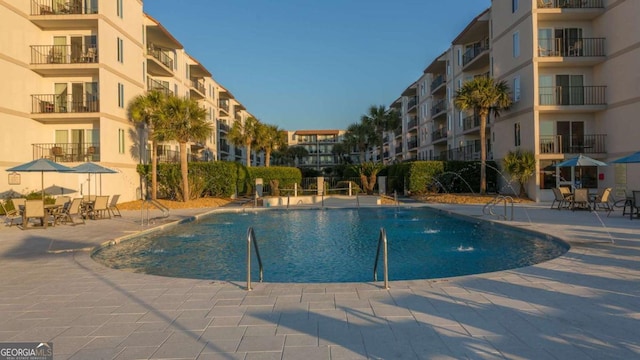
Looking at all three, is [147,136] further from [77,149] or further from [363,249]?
[363,249]

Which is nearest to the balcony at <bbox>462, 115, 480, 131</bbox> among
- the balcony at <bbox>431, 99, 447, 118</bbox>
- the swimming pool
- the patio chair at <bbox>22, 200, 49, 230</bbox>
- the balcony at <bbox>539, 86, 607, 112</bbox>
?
the balcony at <bbox>431, 99, 447, 118</bbox>

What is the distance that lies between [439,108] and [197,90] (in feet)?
85.2

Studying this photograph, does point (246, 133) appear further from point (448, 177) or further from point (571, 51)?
point (571, 51)

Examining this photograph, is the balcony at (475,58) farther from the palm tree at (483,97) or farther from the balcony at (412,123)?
the balcony at (412,123)

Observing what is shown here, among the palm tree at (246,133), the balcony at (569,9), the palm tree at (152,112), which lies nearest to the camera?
the balcony at (569,9)

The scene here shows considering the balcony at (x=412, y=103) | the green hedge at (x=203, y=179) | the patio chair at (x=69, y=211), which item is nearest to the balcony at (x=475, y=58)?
the balcony at (x=412, y=103)

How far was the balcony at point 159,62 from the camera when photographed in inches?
1251

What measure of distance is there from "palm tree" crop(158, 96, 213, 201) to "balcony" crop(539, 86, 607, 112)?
68.1 ft

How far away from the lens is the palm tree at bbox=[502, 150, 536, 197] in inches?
911

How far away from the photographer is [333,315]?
16.2 feet

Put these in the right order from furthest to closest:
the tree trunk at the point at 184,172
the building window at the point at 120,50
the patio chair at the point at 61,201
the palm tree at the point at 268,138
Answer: the palm tree at the point at 268,138 → the building window at the point at 120,50 → the tree trunk at the point at 184,172 → the patio chair at the point at 61,201

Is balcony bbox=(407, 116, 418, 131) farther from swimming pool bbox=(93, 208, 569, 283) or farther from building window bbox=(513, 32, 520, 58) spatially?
swimming pool bbox=(93, 208, 569, 283)

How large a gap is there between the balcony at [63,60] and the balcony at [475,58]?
90.1 feet

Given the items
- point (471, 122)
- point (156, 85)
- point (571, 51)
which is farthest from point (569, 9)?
point (156, 85)
